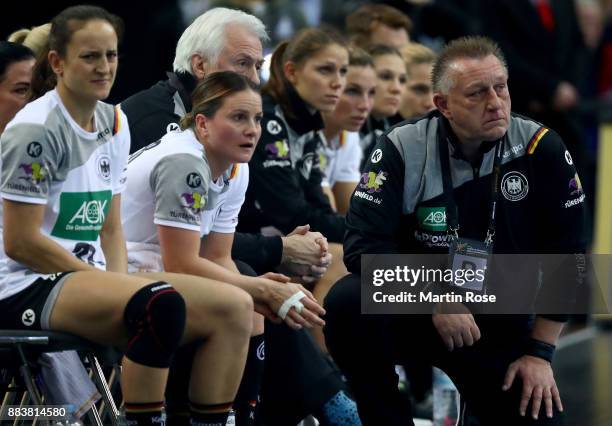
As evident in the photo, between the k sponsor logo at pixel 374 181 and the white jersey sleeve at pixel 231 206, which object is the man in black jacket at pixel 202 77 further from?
the k sponsor logo at pixel 374 181

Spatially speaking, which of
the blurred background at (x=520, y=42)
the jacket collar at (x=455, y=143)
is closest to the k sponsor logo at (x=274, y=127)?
the jacket collar at (x=455, y=143)

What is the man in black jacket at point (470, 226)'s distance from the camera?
15.4 feet

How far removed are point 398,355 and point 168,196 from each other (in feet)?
3.31

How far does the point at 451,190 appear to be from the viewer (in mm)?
4691

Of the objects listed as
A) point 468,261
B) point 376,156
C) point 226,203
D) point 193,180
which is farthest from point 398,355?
point 193,180

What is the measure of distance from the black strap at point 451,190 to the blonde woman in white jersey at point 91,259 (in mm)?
811

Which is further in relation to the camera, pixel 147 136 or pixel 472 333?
pixel 147 136

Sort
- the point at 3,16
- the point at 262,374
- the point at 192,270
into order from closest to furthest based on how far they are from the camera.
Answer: the point at 192,270
the point at 262,374
the point at 3,16

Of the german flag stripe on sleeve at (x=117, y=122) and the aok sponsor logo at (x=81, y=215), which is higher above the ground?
the german flag stripe on sleeve at (x=117, y=122)

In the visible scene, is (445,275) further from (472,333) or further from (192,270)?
(192,270)

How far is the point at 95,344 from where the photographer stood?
4242 millimetres

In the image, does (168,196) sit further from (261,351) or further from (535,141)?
(535,141)

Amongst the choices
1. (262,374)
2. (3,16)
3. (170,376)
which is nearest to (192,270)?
(170,376)

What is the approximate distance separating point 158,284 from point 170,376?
0.66 metres
